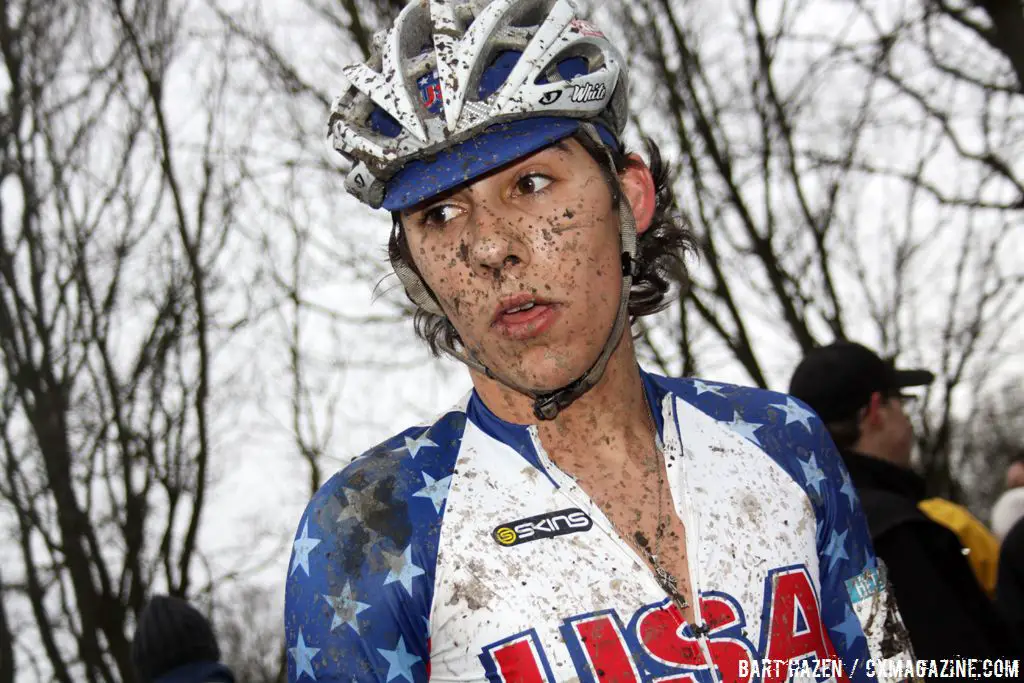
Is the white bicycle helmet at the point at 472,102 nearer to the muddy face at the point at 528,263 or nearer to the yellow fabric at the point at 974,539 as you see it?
the muddy face at the point at 528,263

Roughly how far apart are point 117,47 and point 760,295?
338 inches

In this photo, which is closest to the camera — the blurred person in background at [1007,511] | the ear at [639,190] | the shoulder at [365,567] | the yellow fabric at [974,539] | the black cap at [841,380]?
the shoulder at [365,567]

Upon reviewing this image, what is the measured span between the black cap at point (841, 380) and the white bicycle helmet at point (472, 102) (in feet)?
7.84

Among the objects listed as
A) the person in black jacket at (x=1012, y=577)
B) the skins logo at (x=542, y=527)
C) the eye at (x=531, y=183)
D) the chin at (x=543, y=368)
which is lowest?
the person in black jacket at (x=1012, y=577)

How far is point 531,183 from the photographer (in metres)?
2.62

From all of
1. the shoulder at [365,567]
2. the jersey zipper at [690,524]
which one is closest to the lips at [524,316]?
the shoulder at [365,567]

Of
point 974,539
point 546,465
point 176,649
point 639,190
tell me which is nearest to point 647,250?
point 639,190

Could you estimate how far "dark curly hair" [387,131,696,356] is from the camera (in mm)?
2783

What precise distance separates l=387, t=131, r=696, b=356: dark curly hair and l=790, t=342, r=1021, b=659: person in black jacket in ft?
4.86

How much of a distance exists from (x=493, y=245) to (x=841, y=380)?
9.71 feet

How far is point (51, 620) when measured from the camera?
1216 cm

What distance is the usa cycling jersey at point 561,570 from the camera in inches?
85.8

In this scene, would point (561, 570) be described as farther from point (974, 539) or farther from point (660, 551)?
point (974, 539)

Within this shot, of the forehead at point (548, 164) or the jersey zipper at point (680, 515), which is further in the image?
the forehead at point (548, 164)
